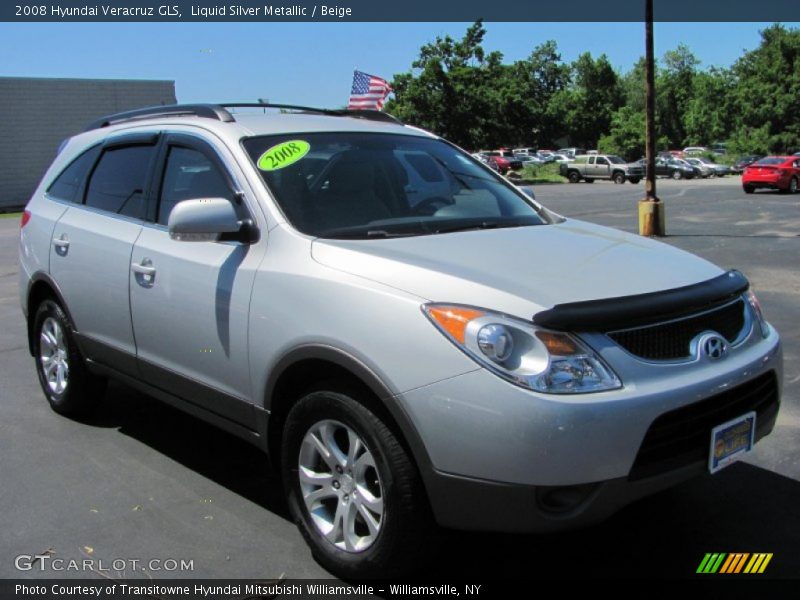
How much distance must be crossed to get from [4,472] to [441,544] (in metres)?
2.67

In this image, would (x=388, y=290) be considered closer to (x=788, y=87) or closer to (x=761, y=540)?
(x=761, y=540)

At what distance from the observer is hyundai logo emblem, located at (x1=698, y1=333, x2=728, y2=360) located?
2943 millimetres

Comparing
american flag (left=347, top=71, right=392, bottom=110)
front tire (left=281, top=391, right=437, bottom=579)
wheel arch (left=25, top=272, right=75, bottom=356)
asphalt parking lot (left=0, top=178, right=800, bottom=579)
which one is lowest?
asphalt parking lot (left=0, top=178, right=800, bottom=579)

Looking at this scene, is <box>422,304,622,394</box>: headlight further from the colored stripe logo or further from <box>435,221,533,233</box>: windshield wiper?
the colored stripe logo

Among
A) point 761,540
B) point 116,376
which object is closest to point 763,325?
point 761,540

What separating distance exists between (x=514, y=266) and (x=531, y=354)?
0.54 metres

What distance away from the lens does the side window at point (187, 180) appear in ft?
12.7

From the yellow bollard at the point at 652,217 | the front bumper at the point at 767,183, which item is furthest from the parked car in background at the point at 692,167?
the yellow bollard at the point at 652,217

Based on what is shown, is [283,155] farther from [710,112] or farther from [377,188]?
[710,112]

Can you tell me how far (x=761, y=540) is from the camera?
135 inches

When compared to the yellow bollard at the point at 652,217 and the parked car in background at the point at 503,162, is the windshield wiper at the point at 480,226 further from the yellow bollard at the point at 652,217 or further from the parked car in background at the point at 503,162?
the parked car in background at the point at 503,162

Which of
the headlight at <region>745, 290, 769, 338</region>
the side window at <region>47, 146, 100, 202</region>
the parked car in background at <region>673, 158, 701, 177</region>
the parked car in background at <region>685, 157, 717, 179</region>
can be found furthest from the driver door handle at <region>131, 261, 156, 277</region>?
the parked car in background at <region>685, 157, 717, 179</region>

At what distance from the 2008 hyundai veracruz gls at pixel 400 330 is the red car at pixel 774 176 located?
28992mm

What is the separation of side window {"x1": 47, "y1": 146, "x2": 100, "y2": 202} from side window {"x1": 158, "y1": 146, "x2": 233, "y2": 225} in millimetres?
1039
